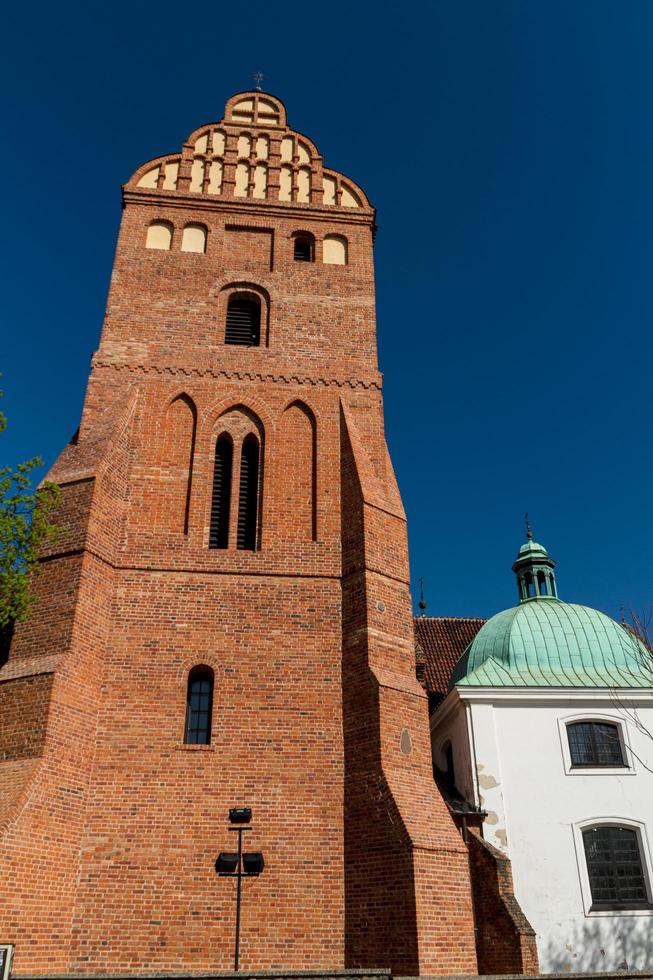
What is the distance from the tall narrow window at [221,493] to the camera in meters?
15.2

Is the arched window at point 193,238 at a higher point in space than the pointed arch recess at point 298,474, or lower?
higher

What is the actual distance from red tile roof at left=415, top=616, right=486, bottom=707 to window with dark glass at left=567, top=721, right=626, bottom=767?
16.3 feet

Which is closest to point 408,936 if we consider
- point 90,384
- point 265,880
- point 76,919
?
point 265,880

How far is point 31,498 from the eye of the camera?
1338 centimetres

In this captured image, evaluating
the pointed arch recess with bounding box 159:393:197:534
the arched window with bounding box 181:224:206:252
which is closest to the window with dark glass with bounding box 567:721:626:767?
the pointed arch recess with bounding box 159:393:197:534

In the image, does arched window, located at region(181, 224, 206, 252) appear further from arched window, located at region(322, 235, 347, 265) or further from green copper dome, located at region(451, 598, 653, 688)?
green copper dome, located at region(451, 598, 653, 688)

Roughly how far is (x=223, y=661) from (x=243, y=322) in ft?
26.9

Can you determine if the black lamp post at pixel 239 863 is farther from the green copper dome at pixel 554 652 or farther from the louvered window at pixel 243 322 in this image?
the louvered window at pixel 243 322

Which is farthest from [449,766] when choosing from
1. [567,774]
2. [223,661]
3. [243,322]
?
[243,322]

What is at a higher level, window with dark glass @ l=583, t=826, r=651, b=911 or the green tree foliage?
the green tree foliage

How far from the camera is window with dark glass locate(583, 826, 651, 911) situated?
591 inches

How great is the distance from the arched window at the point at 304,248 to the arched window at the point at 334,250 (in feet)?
0.97

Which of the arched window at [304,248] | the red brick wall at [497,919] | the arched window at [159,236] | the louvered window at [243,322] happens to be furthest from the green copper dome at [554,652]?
the arched window at [159,236]

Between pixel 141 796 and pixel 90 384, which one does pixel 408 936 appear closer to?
pixel 141 796
